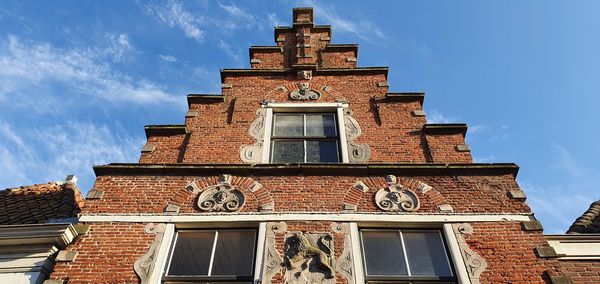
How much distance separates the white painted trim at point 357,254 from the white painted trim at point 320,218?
192mm

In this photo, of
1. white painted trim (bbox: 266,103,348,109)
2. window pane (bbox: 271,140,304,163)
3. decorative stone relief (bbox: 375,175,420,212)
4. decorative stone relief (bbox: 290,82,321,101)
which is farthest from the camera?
decorative stone relief (bbox: 290,82,321,101)

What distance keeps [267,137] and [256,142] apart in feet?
0.83

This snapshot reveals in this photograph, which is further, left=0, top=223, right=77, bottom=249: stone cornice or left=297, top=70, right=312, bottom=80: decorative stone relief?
left=297, top=70, right=312, bottom=80: decorative stone relief

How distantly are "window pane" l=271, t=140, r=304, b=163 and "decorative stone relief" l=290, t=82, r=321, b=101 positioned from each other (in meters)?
1.30

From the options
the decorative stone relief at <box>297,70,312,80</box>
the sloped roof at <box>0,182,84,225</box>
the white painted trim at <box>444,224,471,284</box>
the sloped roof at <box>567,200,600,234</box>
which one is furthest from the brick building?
the sloped roof at <box>567,200,600,234</box>

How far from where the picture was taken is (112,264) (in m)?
6.48

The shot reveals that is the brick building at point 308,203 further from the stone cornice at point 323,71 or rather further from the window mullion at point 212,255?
the stone cornice at point 323,71

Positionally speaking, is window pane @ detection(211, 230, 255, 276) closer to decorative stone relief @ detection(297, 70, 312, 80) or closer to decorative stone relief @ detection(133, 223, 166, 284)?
decorative stone relief @ detection(133, 223, 166, 284)

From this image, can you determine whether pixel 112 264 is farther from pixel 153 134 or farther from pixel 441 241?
pixel 441 241

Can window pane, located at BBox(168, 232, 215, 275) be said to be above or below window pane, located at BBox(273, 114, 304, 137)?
below

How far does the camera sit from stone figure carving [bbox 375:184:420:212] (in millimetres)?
7316

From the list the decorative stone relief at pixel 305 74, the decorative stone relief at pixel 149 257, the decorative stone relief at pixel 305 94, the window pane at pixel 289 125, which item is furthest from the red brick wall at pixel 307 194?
the decorative stone relief at pixel 305 74

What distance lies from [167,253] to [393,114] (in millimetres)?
5017

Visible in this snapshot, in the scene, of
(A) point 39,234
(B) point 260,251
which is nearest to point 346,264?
(B) point 260,251
